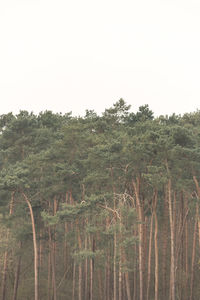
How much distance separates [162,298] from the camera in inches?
1133

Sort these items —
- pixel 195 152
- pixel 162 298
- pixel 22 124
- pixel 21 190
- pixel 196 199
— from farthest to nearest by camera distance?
pixel 22 124, pixel 162 298, pixel 21 190, pixel 196 199, pixel 195 152

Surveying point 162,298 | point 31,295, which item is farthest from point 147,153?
point 31,295

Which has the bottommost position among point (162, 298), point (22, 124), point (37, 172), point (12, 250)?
point (162, 298)

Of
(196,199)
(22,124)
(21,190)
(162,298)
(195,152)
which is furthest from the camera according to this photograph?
(22,124)

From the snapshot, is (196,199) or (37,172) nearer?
(196,199)

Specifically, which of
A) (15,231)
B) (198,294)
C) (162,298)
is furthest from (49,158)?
(198,294)

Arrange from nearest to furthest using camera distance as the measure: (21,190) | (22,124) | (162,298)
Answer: (21,190), (162,298), (22,124)

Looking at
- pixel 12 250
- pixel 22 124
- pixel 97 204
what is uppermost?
pixel 22 124

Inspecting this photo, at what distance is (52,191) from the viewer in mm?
26281

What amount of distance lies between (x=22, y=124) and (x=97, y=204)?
1611 centimetres

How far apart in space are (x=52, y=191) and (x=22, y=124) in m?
11.8

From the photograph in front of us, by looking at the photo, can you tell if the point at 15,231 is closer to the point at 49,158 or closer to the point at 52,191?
the point at 52,191

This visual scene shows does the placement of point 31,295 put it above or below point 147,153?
below

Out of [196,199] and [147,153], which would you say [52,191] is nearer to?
[147,153]
